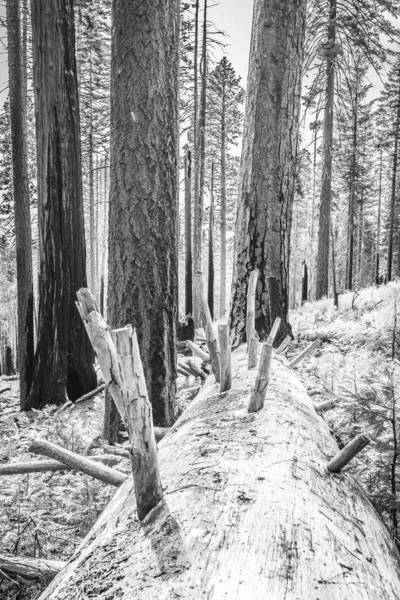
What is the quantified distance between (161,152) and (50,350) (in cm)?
325

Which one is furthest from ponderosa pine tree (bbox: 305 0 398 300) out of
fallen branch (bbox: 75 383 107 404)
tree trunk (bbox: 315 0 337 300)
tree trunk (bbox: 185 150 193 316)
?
fallen branch (bbox: 75 383 107 404)

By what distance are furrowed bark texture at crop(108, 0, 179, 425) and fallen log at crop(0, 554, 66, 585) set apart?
1.93m

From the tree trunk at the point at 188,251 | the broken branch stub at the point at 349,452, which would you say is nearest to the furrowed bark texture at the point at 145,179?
the broken branch stub at the point at 349,452

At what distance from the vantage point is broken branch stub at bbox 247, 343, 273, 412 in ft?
5.19

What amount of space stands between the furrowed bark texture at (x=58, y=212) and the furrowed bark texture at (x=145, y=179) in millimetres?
2089

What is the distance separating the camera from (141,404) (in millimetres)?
1086

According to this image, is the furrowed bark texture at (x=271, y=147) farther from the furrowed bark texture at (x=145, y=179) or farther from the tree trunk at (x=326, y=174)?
the tree trunk at (x=326, y=174)

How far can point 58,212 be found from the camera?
5293 millimetres

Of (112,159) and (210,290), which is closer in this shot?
(112,159)

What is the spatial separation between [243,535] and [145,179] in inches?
115

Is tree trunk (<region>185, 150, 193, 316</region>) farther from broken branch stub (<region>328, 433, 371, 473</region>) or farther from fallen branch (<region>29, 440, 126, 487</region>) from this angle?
broken branch stub (<region>328, 433, 371, 473</region>)

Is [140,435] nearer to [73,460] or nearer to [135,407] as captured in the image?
[135,407]

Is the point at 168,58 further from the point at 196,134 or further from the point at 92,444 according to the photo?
the point at 196,134

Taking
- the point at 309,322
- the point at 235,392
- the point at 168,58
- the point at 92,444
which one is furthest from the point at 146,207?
the point at 309,322
